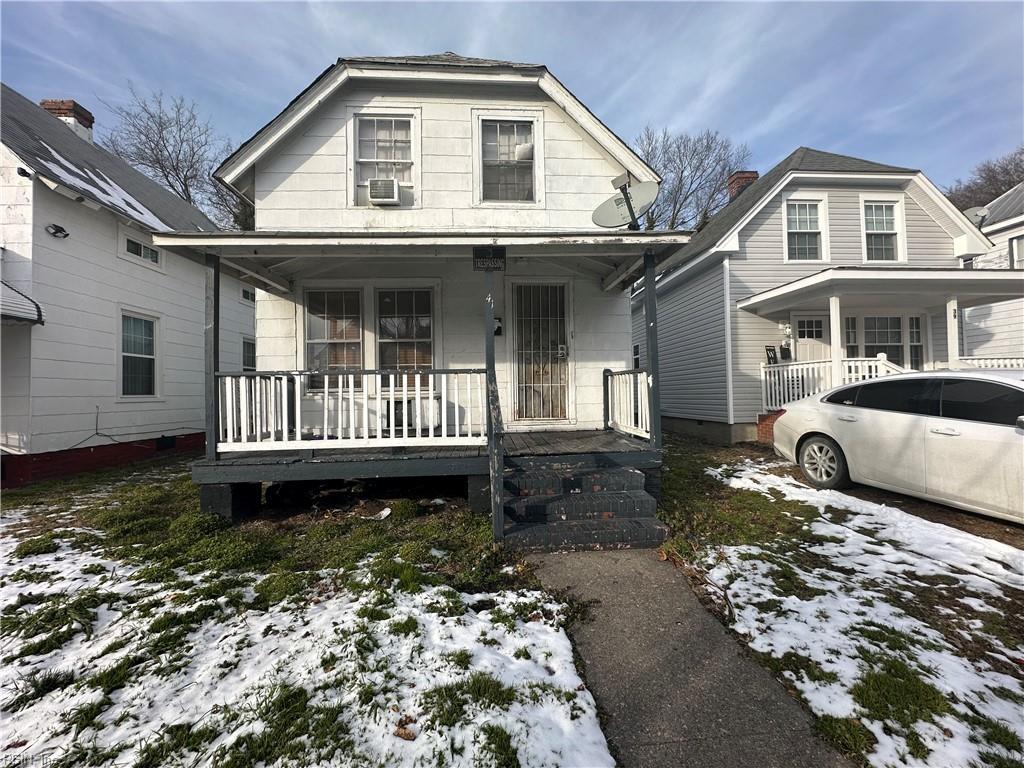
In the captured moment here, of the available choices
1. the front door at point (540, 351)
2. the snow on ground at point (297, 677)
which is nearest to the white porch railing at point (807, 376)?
the front door at point (540, 351)

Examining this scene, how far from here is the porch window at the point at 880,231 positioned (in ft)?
34.6

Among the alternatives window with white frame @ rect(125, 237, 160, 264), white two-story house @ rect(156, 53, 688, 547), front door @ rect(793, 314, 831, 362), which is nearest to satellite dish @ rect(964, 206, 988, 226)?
front door @ rect(793, 314, 831, 362)

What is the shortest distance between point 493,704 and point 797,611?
2253mm

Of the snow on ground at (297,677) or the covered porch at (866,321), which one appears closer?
the snow on ground at (297,677)

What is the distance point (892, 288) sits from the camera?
8516 mm

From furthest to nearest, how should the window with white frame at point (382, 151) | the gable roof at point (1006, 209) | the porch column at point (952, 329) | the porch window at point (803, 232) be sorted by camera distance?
the gable roof at point (1006, 209)
the porch window at point (803, 232)
the porch column at point (952, 329)
the window with white frame at point (382, 151)

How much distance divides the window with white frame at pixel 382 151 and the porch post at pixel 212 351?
7.99 ft

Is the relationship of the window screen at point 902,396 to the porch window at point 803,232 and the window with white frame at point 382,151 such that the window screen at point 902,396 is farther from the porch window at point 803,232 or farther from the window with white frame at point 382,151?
the window with white frame at point 382,151

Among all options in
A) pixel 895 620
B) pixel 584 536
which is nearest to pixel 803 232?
pixel 895 620

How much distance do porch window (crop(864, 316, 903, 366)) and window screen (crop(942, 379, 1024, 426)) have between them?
736cm

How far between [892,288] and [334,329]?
34.8ft

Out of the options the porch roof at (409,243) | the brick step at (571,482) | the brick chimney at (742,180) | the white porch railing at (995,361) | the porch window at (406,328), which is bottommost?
the brick step at (571,482)

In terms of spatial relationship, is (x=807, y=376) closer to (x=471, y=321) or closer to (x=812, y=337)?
(x=812, y=337)

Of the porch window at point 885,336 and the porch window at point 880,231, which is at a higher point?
the porch window at point 880,231
